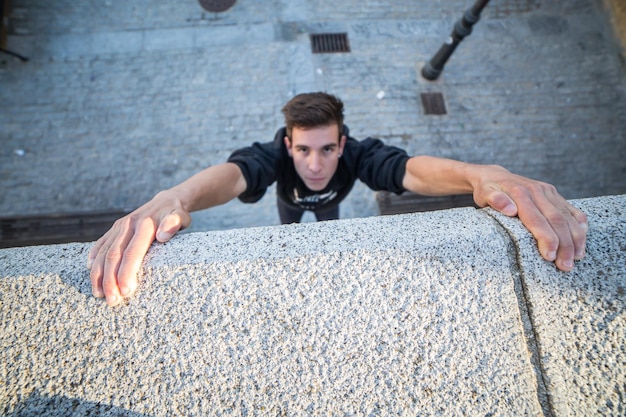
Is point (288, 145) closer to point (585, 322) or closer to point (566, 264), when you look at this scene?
point (566, 264)

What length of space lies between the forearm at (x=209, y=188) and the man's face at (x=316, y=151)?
54 centimetres

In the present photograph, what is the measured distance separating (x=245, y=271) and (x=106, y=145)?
483 cm

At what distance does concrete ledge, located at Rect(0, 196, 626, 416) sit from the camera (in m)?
1.20

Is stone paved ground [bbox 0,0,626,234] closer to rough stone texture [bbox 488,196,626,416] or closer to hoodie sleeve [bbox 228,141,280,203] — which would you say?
hoodie sleeve [bbox 228,141,280,203]

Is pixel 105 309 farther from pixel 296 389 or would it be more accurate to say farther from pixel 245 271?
pixel 296 389

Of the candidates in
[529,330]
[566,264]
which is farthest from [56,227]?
[566,264]

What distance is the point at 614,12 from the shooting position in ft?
19.9

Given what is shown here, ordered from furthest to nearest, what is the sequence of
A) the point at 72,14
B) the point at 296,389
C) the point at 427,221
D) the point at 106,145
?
the point at 72,14 → the point at 106,145 → the point at 427,221 → the point at 296,389

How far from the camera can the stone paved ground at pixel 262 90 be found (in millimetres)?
5016

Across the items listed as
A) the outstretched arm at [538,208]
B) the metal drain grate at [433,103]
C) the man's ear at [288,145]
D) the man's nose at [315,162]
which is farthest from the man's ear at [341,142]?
the metal drain grate at [433,103]

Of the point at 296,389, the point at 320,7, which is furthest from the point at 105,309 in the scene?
the point at 320,7

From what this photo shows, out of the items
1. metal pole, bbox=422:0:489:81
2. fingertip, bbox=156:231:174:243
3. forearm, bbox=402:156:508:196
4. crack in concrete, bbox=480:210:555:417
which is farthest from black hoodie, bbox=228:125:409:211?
metal pole, bbox=422:0:489:81

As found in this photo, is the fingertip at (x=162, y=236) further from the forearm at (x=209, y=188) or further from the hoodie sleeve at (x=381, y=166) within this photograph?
the hoodie sleeve at (x=381, y=166)

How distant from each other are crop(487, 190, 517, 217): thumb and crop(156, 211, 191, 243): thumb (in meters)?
1.32
